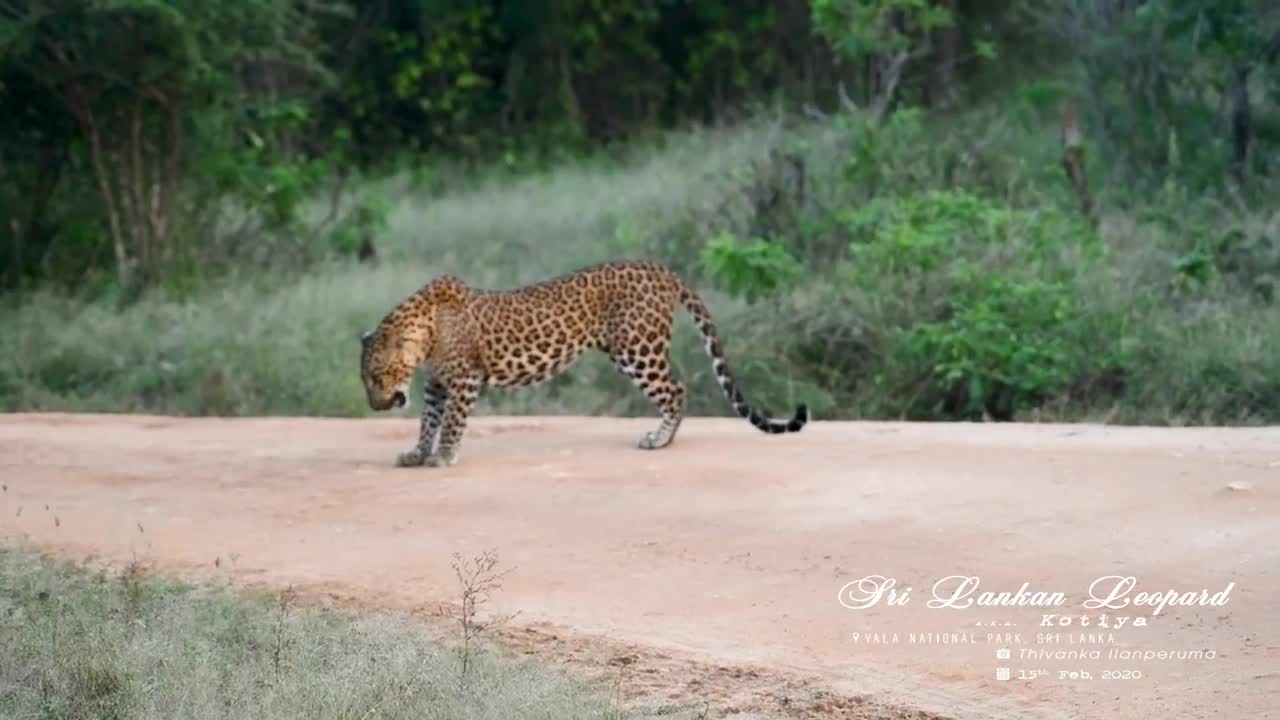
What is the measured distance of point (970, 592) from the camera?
7.90m

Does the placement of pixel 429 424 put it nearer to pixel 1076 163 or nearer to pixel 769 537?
pixel 769 537

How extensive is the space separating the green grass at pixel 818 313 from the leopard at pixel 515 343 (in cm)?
294

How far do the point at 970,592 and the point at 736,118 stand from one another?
20942mm

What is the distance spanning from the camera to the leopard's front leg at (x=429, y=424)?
37.4ft

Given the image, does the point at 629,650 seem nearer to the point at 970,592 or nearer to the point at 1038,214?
the point at 970,592

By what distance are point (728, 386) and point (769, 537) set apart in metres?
3.06

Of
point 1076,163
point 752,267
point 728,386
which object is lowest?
point 752,267

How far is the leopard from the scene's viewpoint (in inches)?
450

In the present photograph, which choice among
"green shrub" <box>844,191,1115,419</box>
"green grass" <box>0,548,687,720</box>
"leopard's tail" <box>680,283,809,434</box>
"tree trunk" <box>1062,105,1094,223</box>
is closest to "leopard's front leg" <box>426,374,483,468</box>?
"leopard's tail" <box>680,283,809,434</box>

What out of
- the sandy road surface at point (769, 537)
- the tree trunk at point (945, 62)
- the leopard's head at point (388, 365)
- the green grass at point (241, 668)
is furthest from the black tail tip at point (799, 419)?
the tree trunk at point (945, 62)

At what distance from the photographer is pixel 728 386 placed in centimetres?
1199

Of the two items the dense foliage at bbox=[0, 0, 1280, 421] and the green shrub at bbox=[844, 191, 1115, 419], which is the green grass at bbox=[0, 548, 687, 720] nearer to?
the dense foliage at bbox=[0, 0, 1280, 421]

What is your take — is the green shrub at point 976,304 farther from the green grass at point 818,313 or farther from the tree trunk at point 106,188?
the tree trunk at point 106,188

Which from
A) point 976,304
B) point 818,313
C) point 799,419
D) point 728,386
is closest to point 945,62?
point 818,313
